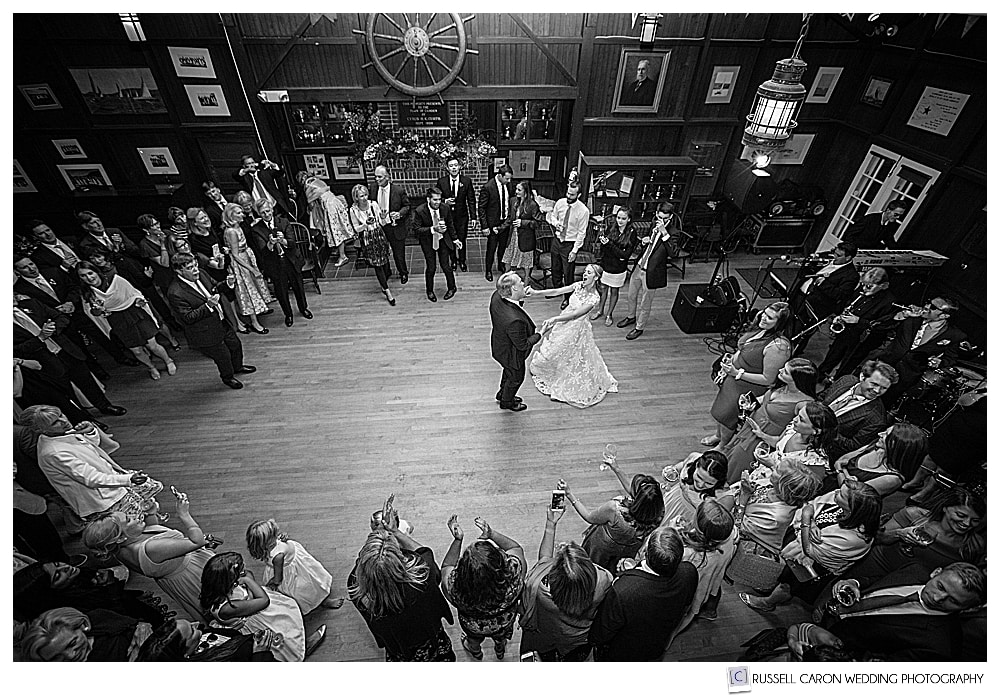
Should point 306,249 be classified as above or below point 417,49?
below

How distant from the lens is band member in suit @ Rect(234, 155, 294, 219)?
19.4 feet

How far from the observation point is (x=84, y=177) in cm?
648

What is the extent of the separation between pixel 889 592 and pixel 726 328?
3.83 meters

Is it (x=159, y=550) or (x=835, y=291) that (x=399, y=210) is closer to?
(x=159, y=550)

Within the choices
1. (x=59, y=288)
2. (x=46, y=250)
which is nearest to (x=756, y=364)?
(x=59, y=288)

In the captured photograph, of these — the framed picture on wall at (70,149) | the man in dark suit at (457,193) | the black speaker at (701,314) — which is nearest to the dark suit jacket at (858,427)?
the black speaker at (701,314)

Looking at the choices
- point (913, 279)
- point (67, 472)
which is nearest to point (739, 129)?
point (913, 279)

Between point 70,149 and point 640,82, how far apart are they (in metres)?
7.94

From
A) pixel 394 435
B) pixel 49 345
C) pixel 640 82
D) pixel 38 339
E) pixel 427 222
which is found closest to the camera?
pixel 38 339

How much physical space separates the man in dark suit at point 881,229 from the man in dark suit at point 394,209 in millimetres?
5715

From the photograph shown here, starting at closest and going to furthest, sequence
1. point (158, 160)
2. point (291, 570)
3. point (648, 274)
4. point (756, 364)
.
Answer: point (291, 570) → point (756, 364) → point (648, 274) → point (158, 160)

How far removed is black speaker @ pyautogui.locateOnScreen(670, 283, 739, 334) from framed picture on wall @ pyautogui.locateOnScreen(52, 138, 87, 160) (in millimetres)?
8321

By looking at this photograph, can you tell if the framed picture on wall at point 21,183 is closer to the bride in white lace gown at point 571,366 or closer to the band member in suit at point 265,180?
the band member in suit at point 265,180
